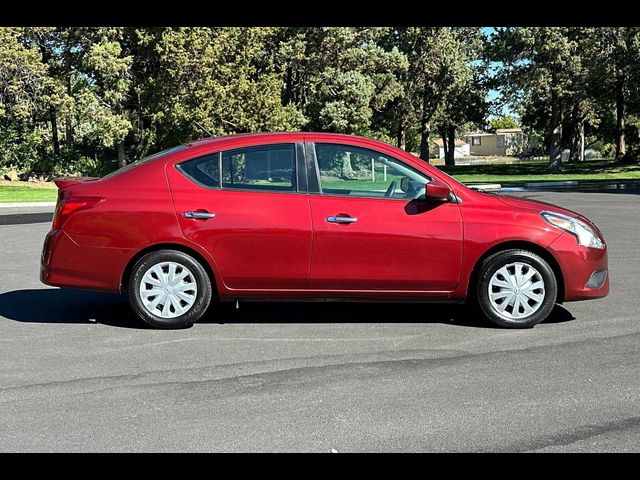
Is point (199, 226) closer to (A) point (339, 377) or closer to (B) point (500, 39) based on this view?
(A) point (339, 377)

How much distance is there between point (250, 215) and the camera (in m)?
6.64

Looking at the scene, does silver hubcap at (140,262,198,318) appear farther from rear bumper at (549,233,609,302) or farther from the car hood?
rear bumper at (549,233,609,302)

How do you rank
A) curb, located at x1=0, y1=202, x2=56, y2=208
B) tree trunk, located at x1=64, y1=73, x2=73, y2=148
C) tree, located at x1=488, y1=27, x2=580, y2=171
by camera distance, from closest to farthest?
1. curb, located at x1=0, y1=202, x2=56, y2=208
2. tree trunk, located at x1=64, y1=73, x2=73, y2=148
3. tree, located at x1=488, y1=27, x2=580, y2=171

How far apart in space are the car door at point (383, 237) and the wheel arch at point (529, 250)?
19cm

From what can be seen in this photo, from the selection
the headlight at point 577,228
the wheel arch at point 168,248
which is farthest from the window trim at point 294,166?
the headlight at point 577,228

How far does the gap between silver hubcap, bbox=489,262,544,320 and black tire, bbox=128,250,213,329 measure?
2.49m

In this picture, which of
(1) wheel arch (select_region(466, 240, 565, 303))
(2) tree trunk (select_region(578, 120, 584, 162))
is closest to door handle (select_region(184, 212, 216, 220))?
(1) wheel arch (select_region(466, 240, 565, 303))

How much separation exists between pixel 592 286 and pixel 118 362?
4071 millimetres

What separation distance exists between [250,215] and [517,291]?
7.87 feet

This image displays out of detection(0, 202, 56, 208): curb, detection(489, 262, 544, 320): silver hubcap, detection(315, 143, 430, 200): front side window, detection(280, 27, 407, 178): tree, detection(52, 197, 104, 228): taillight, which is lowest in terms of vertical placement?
detection(489, 262, 544, 320): silver hubcap

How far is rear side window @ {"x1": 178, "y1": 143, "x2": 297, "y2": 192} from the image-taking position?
22.2ft

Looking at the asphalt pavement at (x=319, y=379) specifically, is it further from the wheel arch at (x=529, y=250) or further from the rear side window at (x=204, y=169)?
the rear side window at (x=204, y=169)

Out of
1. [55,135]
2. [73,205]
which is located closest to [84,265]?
[73,205]

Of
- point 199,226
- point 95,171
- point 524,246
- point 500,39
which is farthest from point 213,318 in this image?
point 500,39
